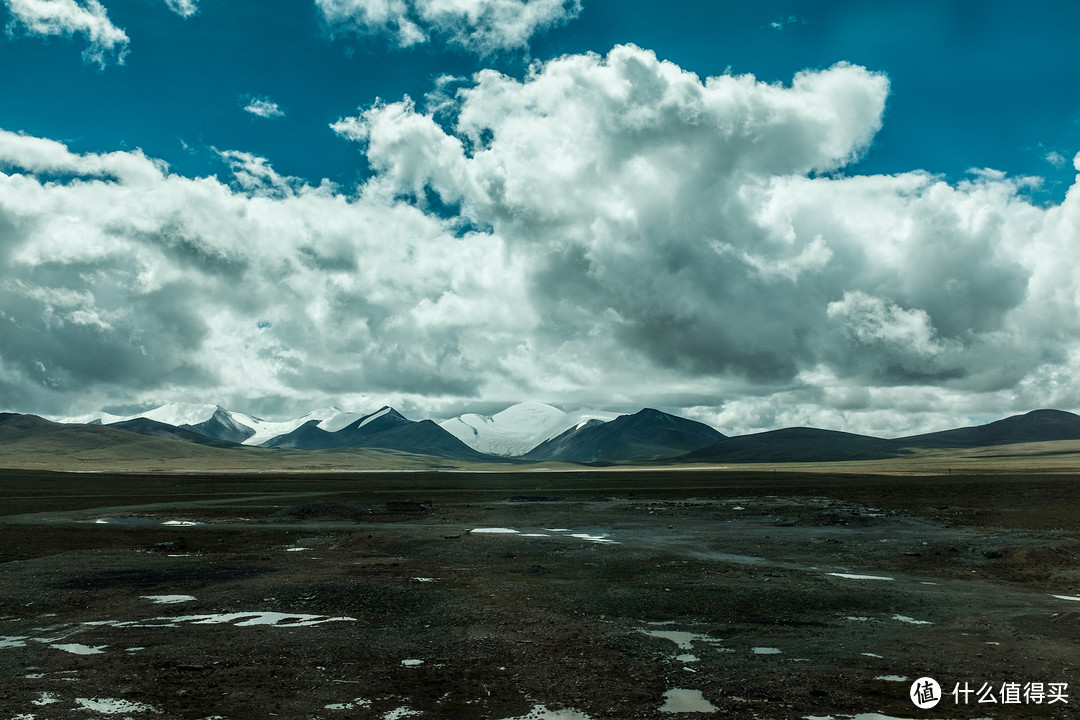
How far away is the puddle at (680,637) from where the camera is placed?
18094 mm

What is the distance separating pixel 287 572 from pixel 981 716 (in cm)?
2562

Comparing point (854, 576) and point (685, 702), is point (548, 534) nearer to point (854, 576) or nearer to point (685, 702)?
A: point (854, 576)

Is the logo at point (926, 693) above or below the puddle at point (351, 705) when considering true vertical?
above

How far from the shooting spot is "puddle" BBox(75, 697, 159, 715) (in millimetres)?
13158

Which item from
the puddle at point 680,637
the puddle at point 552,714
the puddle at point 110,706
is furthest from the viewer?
the puddle at point 680,637

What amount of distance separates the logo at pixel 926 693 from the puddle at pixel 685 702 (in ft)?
13.0

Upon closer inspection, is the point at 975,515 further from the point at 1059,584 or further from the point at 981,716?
the point at 981,716

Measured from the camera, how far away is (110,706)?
13.4m

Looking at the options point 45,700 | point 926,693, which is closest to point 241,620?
point 45,700

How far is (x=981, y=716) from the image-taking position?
1298cm

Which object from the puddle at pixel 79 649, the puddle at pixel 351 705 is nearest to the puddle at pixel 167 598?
the puddle at pixel 79 649

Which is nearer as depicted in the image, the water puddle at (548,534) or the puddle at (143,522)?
the water puddle at (548,534)

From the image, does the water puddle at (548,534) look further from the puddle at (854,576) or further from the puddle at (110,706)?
the puddle at (110,706)

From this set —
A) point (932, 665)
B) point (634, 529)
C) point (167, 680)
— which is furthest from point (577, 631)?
point (634, 529)
